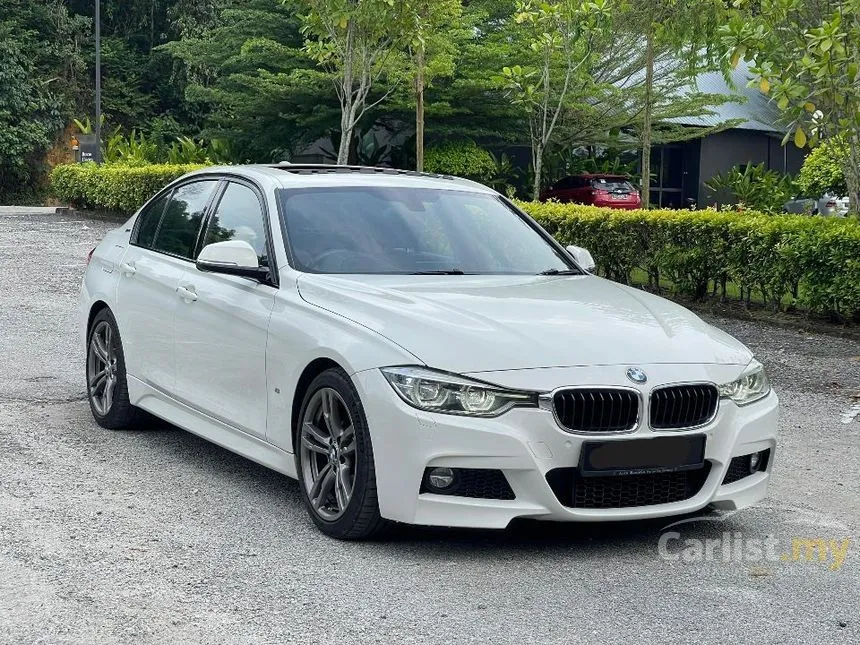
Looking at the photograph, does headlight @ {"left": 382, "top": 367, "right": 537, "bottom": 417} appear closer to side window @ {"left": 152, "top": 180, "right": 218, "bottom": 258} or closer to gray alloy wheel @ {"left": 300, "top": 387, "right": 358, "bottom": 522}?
gray alloy wheel @ {"left": 300, "top": 387, "right": 358, "bottom": 522}

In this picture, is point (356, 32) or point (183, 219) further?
point (356, 32)

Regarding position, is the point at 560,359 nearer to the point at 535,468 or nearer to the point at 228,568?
the point at 535,468

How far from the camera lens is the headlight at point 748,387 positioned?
5.66 meters

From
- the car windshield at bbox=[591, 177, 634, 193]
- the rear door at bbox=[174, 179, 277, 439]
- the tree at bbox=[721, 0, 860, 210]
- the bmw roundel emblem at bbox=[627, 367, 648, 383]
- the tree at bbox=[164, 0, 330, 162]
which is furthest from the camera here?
the car windshield at bbox=[591, 177, 634, 193]

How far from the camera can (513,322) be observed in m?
5.65

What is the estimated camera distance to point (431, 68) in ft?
106

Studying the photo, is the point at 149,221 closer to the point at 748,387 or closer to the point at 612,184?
the point at 748,387

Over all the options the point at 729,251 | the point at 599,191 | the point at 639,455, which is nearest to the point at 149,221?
the point at 639,455

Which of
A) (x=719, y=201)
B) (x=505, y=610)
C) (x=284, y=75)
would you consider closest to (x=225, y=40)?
(x=284, y=75)

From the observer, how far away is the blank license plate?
5266mm

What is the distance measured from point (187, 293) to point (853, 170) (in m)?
9.30

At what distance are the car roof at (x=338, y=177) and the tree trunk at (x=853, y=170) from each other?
7.54m

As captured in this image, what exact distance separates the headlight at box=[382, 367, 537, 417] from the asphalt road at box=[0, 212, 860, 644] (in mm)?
642

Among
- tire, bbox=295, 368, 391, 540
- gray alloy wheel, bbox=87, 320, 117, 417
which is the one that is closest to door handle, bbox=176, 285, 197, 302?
gray alloy wheel, bbox=87, 320, 117, 417
